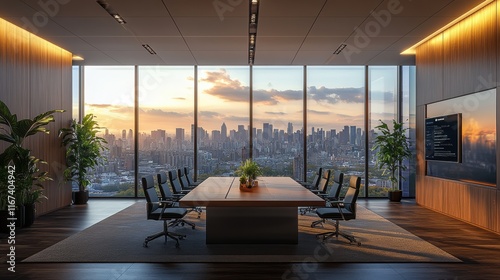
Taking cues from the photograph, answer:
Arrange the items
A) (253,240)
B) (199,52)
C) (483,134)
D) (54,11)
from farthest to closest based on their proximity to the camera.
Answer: (199,52), (483,134), (54,11), (253,240)

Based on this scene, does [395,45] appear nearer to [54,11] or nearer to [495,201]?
[495,201]

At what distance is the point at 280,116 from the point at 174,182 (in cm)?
429

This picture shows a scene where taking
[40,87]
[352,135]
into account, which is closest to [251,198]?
[40,87]

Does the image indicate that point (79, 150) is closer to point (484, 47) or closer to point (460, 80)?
point (460, 80)

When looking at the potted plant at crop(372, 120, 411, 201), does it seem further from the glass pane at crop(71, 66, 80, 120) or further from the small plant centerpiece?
the glass pane at crop(71, 66, 80, 120)

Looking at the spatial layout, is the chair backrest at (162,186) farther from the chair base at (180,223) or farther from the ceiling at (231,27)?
the ceiling at (231,27)

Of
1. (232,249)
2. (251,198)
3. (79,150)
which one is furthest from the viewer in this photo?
(79,150)

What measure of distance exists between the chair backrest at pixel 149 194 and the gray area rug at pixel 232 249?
51 cm

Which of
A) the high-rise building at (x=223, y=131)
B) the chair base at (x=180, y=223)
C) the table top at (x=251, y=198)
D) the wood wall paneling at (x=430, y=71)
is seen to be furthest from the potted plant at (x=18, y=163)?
the wood wall paneling at (x=430, y=71)

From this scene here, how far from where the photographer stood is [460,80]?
7.20 metres

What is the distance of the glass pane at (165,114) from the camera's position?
34.6 ft

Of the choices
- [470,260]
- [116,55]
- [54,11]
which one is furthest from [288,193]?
[116,55]

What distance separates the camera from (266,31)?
7180 millimetres

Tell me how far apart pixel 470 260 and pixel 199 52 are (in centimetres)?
617
